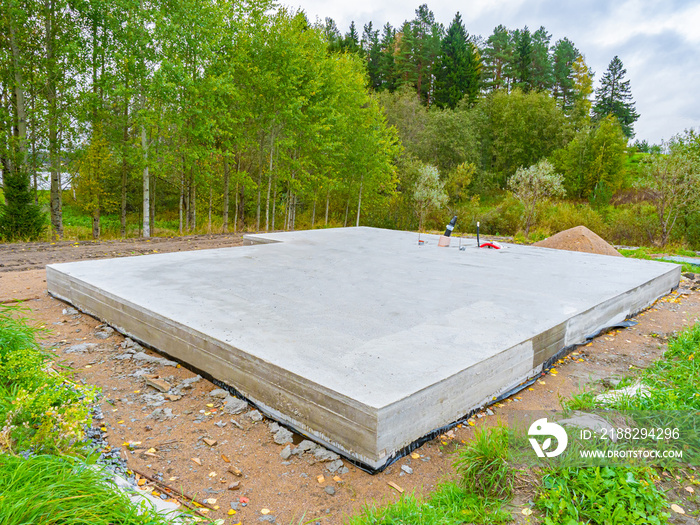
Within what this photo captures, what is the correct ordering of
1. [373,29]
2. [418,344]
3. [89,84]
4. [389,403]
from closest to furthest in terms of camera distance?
[389,403]
[418,344]
[89,84]
[373,29]

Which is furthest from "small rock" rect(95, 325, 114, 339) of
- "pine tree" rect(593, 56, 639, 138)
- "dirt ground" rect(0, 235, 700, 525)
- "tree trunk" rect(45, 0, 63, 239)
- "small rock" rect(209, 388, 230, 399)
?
"pine tree" rect(593, 56, 639, 138)

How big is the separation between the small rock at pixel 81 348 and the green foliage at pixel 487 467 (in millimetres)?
2786

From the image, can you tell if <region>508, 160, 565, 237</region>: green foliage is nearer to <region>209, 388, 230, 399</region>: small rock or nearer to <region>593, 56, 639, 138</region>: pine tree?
<region>209, 388, 230, 399</region>: small rock

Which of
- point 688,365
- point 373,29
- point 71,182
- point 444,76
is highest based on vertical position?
point 373,29

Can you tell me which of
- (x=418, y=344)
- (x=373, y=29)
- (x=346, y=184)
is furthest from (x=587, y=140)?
(x=418, y=344)

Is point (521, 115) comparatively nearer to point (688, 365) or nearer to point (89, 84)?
point (89, 84)

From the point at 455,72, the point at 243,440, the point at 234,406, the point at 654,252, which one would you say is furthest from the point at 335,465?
the point at 455,72

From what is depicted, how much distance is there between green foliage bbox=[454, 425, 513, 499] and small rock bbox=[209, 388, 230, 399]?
1.40 metres

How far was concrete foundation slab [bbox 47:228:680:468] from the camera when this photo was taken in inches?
80.5

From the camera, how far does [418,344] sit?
255 cm

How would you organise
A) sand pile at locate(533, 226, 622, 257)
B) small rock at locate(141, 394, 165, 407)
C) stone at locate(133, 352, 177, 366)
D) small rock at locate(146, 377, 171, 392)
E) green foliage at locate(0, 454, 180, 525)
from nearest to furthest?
green foliage at locate(0, 454, 180, 525) → small rock at locate(141, 394, 165, 407) → small rock at locate(146, 377, 171, 392) → stone at locate(133, 352, 177, 366) → sand pile at locate(533, 226, 622, 257)

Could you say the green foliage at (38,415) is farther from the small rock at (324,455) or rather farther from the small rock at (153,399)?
the small rock at (324,455)

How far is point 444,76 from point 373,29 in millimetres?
9714

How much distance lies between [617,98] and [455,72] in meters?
14.4
